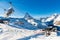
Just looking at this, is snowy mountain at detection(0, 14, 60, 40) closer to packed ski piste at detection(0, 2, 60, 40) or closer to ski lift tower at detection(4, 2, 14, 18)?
packed ski piste at detection(0, 2, 60, 40)

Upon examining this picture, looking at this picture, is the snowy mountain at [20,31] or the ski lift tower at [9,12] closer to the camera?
the snowy mountain at [20,31]

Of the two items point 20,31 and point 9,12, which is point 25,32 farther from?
point 9,12

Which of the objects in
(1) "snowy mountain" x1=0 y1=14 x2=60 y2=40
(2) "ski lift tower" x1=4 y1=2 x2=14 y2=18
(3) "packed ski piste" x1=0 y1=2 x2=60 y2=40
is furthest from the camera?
(2) "ski lift tower" x1=4 y1=2 x2=14 y2=18

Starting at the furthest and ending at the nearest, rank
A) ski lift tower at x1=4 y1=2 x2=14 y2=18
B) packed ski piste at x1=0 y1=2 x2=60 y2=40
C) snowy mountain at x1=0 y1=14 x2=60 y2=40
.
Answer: ski lift tower at x1=4 y1=2 x2=14 y2=18 < snowy mountain at x1=0 y1=14 x2=60 y2=40 < packed ski piste at x1=0 y1=2 x2=60 y2=40

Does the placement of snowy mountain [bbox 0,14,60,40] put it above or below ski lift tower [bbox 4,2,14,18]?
below

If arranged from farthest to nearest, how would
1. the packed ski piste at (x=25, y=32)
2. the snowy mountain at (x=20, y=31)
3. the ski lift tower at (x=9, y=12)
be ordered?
1. the ski lift tower at (x=9, y=12)
2. the snowy mountain at (x=20, y=31)
3. the packed ski piste at (x=25, y=32)

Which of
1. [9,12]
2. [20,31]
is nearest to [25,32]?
[20,31]

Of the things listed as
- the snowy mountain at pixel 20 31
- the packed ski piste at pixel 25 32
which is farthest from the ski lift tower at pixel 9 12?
the snowy mountain at pixel 20 31

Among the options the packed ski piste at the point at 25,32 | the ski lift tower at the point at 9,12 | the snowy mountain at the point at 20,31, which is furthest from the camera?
the ski lift tower at the point at 9,12

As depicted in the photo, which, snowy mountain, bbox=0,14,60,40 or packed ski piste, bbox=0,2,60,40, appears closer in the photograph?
packed ski piste, bbox=0,2,60,40

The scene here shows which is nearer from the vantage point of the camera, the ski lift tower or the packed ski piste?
the packed ski piste

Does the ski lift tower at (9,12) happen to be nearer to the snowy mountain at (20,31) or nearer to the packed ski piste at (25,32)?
the packed ski piste at (25,32)

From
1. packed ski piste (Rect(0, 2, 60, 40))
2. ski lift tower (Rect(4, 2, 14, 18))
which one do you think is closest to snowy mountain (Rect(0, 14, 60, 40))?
packed ski piste (Rect(0, 2, 60, 40))

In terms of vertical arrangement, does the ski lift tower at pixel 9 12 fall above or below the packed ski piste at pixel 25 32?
above
